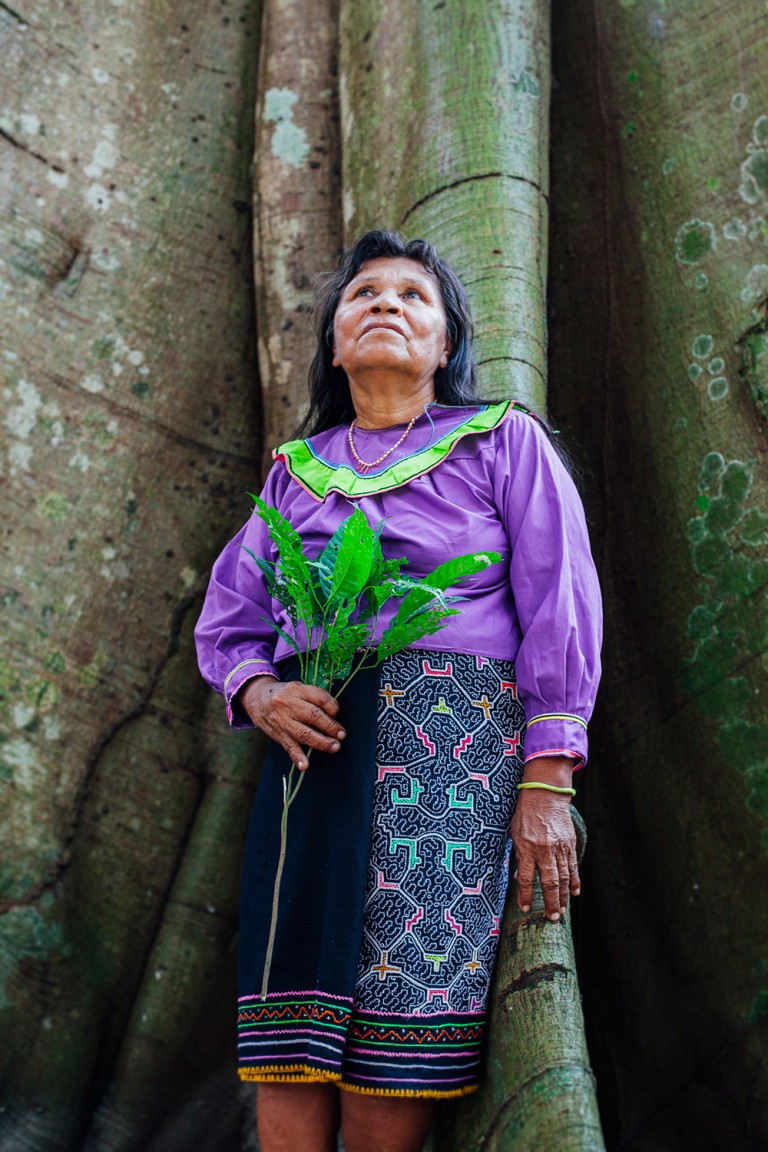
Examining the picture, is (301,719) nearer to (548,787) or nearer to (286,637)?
(286,637)

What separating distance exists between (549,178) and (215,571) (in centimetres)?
150

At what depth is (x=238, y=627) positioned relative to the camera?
2.16 m

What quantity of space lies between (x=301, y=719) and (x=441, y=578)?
1.10 ft

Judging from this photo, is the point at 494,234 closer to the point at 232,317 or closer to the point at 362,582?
the point at 232,317

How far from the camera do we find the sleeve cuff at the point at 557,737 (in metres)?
1.84

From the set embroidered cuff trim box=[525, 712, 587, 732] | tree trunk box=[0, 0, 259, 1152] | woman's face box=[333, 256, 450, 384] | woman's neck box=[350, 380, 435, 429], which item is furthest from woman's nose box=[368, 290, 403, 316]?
tree trunk box=[0, 0, 259, 1152]

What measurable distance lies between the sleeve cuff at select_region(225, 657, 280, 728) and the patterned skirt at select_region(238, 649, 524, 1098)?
0.19m

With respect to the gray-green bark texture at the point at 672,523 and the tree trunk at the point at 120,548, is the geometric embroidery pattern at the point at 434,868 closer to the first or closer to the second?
the gray-green bark texture at the point at 672,523

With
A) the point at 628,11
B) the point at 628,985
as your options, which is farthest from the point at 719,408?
the point at 628,985

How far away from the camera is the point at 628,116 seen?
3086 millimetres

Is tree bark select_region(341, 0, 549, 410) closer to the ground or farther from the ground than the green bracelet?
farther from the ground

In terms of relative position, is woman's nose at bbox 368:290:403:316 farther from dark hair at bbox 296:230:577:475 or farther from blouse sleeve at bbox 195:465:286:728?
blouse sleeve at bbox 195:465:286:728

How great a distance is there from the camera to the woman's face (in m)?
2.16

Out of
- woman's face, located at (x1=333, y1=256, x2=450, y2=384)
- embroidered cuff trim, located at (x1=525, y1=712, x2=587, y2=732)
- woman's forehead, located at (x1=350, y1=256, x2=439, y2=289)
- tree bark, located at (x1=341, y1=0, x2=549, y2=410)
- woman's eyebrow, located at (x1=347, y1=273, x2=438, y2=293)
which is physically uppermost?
tree bark, located at (x1=341, y1=0, x2=549, y2=410)
